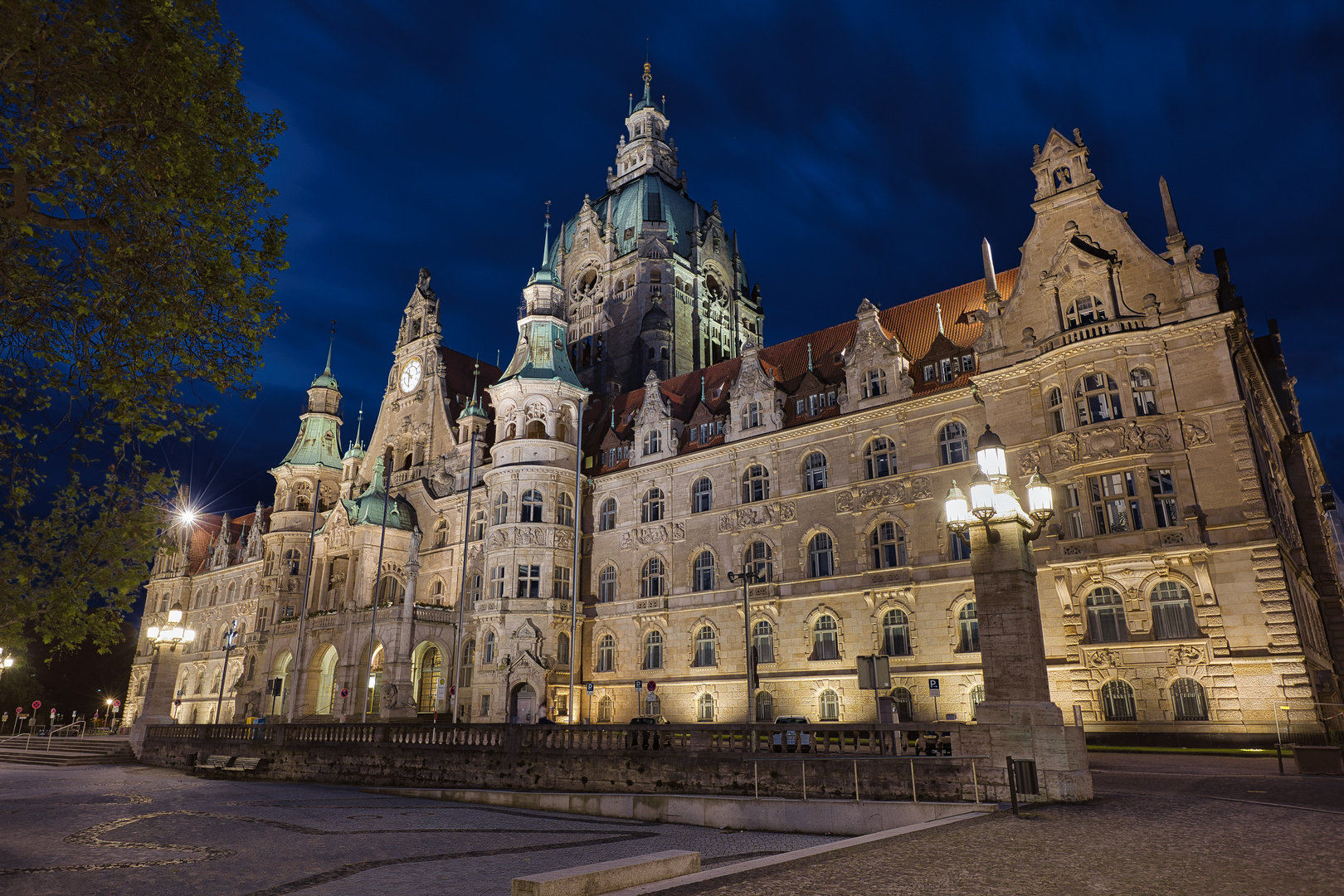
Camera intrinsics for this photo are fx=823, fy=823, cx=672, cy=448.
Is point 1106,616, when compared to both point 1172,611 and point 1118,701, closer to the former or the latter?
point 1172,611

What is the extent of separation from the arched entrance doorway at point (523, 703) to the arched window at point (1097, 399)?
27351mm

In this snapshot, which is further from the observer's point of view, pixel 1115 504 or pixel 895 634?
pixel 895 634

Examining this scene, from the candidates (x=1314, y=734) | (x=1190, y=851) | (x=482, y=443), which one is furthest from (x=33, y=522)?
(x=482, y=443)

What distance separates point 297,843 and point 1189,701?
25.6 metres

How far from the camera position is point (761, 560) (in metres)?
38.0

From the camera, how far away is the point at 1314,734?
77.6 feet

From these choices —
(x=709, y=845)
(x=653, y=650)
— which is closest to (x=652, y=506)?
(x=653, y=650)

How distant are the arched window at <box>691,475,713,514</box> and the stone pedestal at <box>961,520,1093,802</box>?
83.8ft

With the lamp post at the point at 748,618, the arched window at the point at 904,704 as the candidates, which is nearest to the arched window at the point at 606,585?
the lamp post at the point at 748,618

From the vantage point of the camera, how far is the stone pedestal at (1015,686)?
14.2m

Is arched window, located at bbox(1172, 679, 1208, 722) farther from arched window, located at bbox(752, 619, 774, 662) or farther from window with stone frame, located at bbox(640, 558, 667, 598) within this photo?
window with stone frame, located at bbox(640, 558, 667, 598)

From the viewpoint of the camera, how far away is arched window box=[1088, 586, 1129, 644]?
90.3 feet

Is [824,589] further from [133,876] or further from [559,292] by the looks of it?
[133,876]

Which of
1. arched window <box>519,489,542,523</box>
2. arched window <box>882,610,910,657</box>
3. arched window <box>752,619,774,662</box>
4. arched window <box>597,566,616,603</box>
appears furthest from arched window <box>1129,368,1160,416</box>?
arched window <box>519,489,542,523</box>
